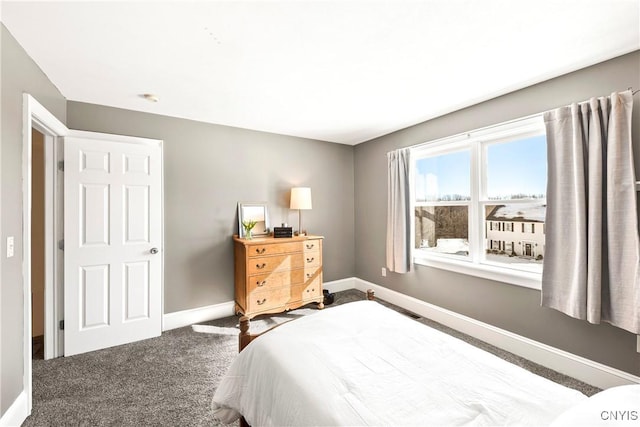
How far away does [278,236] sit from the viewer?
3.67 m

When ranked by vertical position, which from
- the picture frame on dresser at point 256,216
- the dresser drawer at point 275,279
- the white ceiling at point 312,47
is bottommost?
the dresser drawer at point 275,279

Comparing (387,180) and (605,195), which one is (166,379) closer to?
(387,180)

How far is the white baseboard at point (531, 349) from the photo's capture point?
2053 millimetres

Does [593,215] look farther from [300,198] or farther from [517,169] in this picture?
[300,198]

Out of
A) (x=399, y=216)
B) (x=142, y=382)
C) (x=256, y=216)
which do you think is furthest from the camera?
(x=256, y=216)

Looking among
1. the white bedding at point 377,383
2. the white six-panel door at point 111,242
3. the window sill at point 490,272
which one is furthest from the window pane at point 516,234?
the white six-panel door at point 111,242

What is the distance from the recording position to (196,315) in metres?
3.33

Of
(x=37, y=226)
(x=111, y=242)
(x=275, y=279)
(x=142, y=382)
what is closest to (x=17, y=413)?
(x=142, y=382)

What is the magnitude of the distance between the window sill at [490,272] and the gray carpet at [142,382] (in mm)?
673

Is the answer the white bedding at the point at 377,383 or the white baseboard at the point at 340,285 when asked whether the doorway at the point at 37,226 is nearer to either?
the white bedding at the point at 377,383

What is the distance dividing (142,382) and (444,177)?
12.0 ft

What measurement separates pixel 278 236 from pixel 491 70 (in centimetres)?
284

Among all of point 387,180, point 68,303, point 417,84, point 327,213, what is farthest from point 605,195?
point 68,303

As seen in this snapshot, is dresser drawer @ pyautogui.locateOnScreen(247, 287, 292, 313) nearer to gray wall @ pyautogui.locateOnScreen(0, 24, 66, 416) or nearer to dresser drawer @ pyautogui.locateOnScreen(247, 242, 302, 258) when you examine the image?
dresser drawer @ pyautogui.locateOnScreen(247, 242, 302, 258)
